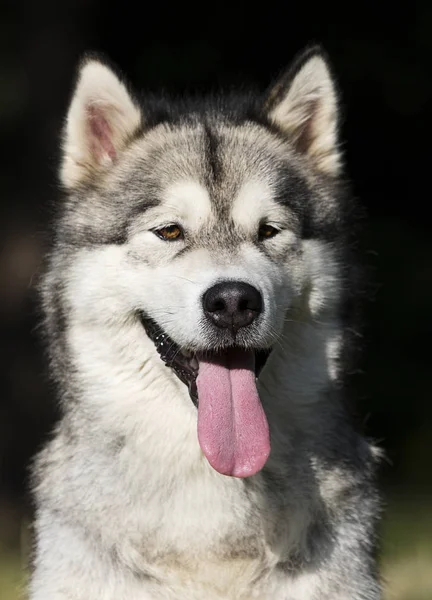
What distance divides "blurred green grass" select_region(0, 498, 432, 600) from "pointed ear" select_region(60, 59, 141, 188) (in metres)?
2.03

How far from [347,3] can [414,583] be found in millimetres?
6345

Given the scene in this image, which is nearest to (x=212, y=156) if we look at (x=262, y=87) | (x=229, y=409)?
(x=229, y=409)

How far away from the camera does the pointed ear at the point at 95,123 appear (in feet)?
15.3

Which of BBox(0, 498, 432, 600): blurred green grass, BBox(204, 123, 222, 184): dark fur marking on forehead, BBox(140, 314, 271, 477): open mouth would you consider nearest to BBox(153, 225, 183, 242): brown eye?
BBox(204, 123, 222, 184): dark fur marking on forehead

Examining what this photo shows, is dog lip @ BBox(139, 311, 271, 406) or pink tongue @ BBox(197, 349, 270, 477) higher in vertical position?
dog lip @ BBox(139, 311, 271, 406)

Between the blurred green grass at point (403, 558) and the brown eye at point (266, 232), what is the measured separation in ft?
5.92

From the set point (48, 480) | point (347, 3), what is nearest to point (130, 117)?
point (48, 480)

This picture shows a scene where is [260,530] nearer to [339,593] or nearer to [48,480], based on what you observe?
[339,593]

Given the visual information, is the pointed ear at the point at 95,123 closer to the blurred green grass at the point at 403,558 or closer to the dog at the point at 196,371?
the dog at the point at 196,371

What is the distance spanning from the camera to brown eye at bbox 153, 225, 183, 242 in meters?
4.44

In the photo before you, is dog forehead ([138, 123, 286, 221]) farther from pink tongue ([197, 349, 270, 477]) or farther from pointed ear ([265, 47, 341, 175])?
pink tongue ([197, 349, 270, 477])

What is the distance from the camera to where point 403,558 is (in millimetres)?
7016

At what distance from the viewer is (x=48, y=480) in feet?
15.4

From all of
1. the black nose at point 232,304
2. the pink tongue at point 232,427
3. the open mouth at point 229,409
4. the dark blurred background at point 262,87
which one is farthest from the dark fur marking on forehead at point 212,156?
the dark blurred background at point 262,87
